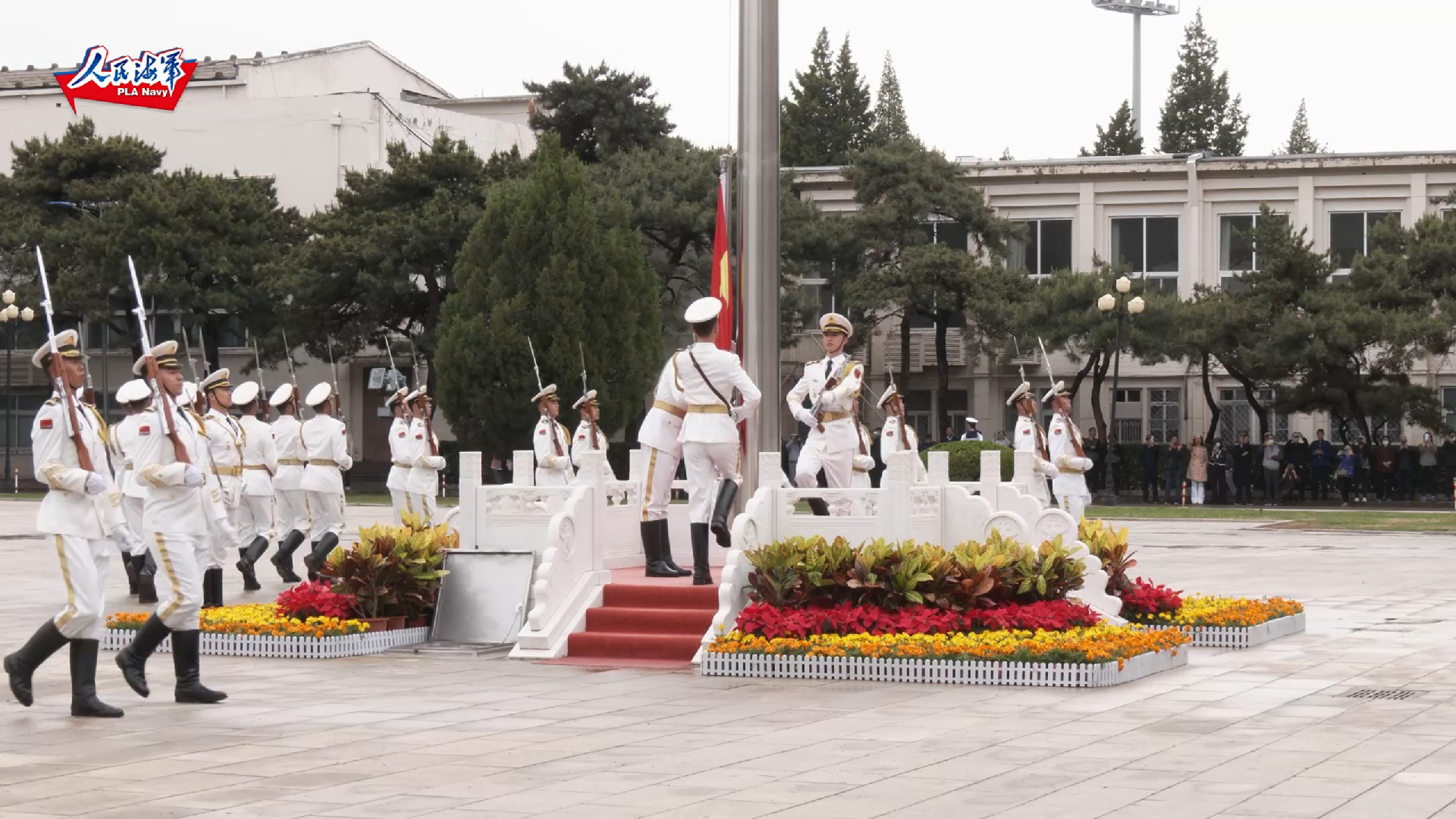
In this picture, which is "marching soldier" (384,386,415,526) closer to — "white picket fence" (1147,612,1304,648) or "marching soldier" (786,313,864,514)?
"marching soldier" (786,313,864,514)

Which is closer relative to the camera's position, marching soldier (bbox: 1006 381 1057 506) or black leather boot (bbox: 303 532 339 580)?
black leather boot (bbox: 303 532 339 580)

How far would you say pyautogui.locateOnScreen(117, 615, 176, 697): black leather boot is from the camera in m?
11.1

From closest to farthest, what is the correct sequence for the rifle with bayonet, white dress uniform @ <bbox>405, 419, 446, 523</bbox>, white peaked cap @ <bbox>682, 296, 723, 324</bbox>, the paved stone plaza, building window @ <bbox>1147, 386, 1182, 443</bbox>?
the paved stone plaza
the rifle with bayonet
white peaked cap @ <bbox>682, 296, 723, 324</bbox>
white dress uniform @ <bbox>405, 419, 446, 523</bbox>
building window @ <bbox>1147, 386, 1182, 443</bbox>

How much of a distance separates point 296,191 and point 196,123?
368cm

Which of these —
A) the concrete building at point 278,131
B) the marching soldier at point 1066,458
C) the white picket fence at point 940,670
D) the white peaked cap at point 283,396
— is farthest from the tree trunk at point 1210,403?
the white picket fence at point 940,670

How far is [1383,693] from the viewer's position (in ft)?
36.9

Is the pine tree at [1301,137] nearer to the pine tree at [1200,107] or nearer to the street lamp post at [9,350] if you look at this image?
the pine tree at [1200,107]

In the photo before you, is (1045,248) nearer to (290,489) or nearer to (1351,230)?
(1351,230)

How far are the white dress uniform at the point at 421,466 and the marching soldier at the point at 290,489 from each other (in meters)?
2.84

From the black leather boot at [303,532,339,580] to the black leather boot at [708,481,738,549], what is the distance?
5.74 meters

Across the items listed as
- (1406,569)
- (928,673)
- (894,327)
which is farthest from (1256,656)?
(894,327)

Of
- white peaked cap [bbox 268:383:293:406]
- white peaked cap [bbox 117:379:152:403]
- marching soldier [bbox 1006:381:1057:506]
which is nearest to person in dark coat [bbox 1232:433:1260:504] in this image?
marching soldier [bbox 1006:381:1057:506]

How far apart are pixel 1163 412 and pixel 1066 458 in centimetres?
2909

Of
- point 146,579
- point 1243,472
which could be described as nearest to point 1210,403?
point 1243,472
